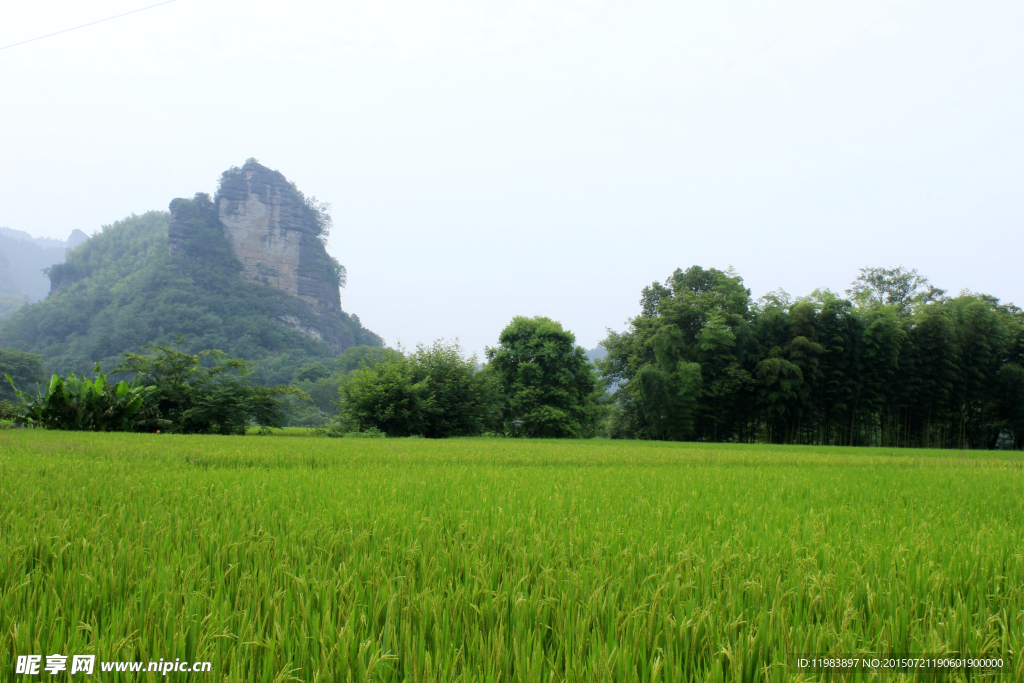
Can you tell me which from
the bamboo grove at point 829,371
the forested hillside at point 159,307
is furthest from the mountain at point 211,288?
the bamboo grove at point 829,371

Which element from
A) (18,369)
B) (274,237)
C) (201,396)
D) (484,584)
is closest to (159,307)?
(18,369)

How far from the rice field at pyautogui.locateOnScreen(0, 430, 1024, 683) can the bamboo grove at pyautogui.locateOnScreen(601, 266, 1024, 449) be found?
25915mm

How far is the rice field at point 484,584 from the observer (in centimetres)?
108

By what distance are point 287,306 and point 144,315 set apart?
27620 millimetres

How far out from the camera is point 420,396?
20.4 metres

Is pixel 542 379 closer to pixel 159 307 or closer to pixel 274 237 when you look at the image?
pixel 159 307

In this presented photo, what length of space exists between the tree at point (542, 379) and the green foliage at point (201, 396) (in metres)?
11.8

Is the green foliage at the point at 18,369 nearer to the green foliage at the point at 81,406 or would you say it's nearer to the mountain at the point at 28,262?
the green foliage at the point at 81,406

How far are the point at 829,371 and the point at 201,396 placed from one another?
31.2 meters

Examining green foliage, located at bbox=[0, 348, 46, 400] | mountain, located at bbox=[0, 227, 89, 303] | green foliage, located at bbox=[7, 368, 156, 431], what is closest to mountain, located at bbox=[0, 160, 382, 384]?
green foliage, located at bbox=[0, 348, 46, 400]

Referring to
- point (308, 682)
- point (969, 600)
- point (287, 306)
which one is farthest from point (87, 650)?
point (287, 306)

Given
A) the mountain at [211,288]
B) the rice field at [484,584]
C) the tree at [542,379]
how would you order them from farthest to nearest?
the mountain at [211,288] → the tree at [542,379] → the rice field at [484,584]

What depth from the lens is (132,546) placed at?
1850 millimetres

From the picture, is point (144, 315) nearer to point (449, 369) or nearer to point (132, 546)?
point (449, 369)
